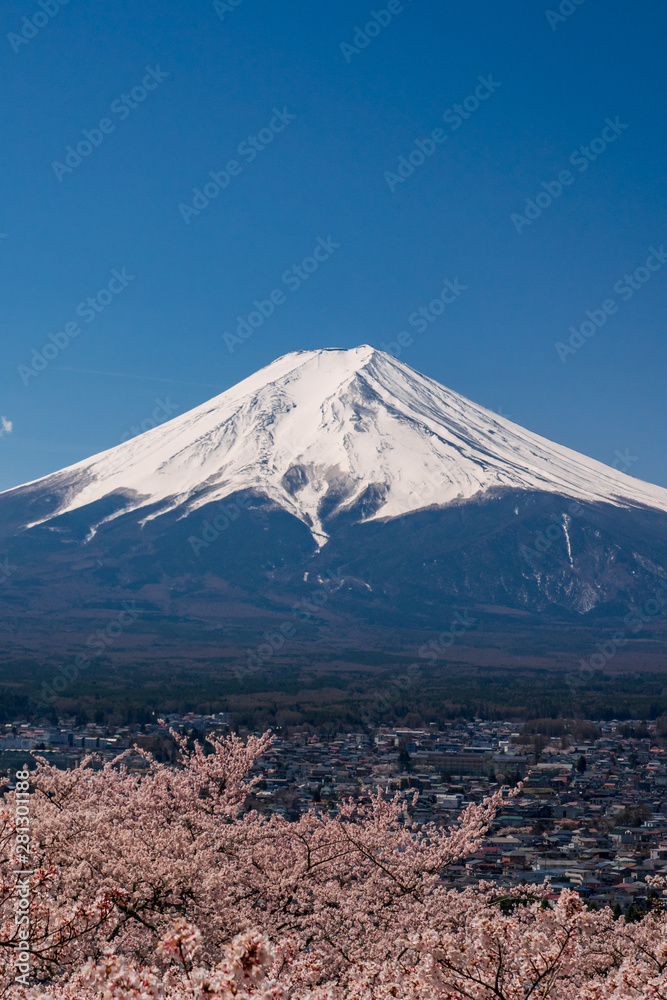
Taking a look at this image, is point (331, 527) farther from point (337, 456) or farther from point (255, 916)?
point (255, 916)

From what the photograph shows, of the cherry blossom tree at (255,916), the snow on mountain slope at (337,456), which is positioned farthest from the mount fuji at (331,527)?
the cherry blossom tree at (255,916)

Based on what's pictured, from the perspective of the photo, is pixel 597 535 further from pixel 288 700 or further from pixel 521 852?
pixel 521 852

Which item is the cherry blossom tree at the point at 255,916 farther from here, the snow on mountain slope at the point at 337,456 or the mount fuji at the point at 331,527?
the snow on mountain slope at the point at 337,456

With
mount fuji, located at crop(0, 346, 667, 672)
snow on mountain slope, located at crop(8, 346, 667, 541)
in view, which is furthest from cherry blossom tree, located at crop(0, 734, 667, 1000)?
snow on mountain slope, located at crop(8, 346, 667, 541)

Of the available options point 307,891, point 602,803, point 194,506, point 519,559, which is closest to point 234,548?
point 194,506

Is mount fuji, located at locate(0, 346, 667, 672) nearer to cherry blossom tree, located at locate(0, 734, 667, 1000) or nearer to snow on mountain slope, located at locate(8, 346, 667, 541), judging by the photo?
snow on mountain slope, located at locate(8, 346, 667, 541)

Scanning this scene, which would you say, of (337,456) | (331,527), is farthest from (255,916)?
(337,456)
